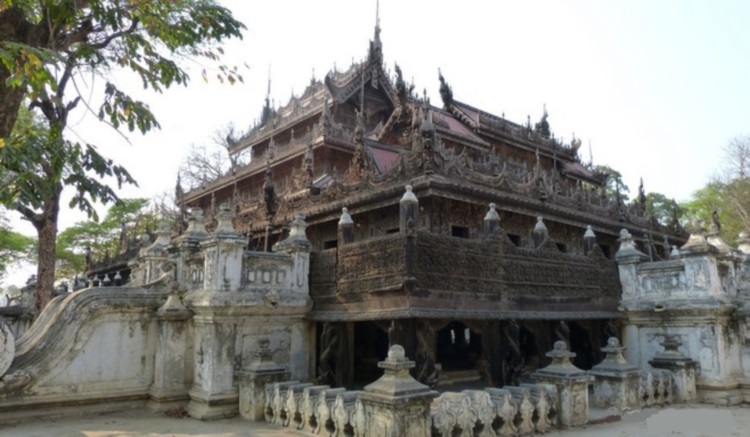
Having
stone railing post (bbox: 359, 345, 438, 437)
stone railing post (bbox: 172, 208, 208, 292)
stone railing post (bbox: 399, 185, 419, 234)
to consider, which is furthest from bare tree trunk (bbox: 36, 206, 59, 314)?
stone railing post (bbox: 359, 345, 438, 437)

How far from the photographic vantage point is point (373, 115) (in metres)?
25.5

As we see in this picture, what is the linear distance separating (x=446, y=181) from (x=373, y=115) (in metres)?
14.6

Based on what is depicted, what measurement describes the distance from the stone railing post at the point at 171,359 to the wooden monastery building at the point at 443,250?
2449 millimetres

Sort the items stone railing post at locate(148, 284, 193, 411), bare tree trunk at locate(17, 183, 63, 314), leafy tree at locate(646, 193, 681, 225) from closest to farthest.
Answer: stone railing post at locate(148, 284, 193, 411) → bare tree trunk at locate(17, 183, 63, 314) → leafy tree at locate(646, 193, 681, 225)

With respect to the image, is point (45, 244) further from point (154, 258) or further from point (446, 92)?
point (446, 92)

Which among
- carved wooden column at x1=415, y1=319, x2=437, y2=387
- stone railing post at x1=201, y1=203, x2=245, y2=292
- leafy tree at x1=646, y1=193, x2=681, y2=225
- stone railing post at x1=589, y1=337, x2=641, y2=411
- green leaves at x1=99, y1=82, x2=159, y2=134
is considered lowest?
stone railing post at x1=589, y1=337, x2=641, y2=411

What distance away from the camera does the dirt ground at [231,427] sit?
309 inches

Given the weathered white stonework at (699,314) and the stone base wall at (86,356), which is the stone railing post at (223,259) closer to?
the stone base wall at (86,356)

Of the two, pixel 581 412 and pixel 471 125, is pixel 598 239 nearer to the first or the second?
pixel 471 125

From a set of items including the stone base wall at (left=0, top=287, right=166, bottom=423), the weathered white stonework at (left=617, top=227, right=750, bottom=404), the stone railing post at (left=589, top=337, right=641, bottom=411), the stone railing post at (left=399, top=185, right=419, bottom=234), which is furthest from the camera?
the weathered white stonework at (left=617, top=227, right=750, bottom=404)

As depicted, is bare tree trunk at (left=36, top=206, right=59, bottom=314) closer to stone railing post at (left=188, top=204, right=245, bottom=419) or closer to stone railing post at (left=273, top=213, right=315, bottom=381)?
stone railing post at (left=188, top=204, right=245, bottom=419)

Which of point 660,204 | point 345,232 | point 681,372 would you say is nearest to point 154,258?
point 345,232

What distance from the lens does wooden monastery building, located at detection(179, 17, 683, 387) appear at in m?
9.13

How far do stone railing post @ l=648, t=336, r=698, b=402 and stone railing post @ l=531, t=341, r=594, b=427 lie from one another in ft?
10.6
